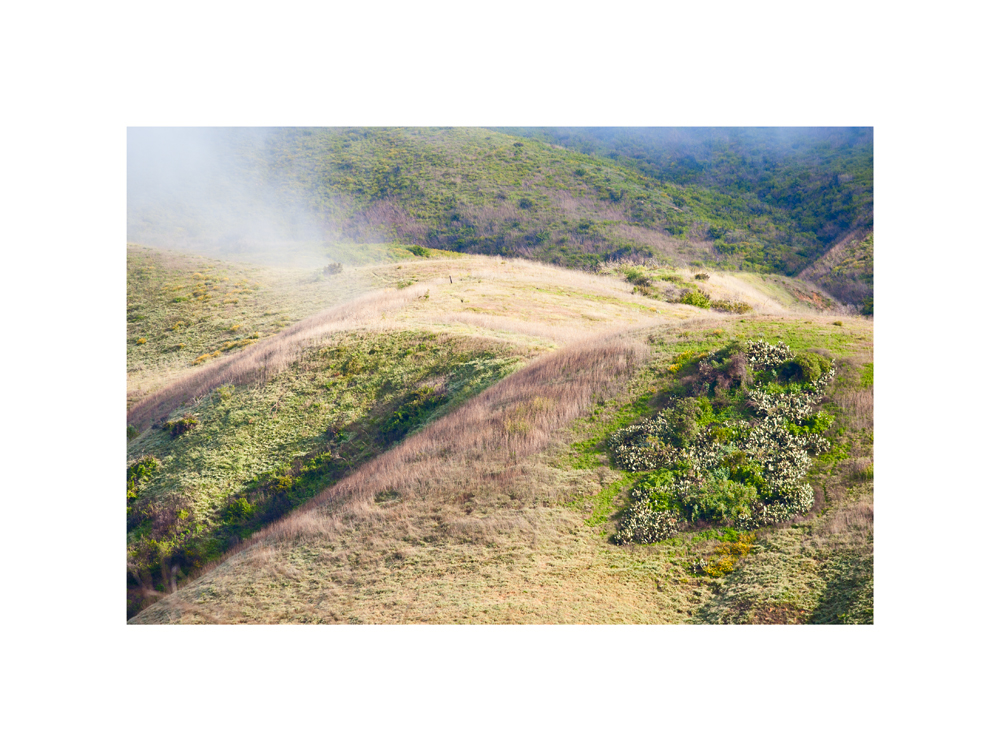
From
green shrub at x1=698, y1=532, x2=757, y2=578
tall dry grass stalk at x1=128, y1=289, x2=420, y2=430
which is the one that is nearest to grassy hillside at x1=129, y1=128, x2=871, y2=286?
tall dry grass stalk at x1=128, y1=289, x2=420, y2=430

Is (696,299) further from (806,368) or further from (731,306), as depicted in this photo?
(806,368)

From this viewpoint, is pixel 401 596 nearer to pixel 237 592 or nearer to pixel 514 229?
pixel 237 592

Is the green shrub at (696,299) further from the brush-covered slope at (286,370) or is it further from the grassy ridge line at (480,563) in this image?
the grassy ridge line at (480,563)

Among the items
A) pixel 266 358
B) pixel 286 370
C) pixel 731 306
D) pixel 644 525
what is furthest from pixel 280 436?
pixel 731 306

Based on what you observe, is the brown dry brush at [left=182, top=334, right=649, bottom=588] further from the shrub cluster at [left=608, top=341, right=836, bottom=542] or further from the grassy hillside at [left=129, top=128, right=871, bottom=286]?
the grassy hillside at [left=129, top=128, right=871, bottom=286]

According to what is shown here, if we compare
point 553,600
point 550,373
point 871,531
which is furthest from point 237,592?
point 871,531

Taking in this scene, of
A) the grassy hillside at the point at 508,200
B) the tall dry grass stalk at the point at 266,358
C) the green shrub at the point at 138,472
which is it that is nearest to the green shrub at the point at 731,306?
the grassy hillside at the point at 508,200
